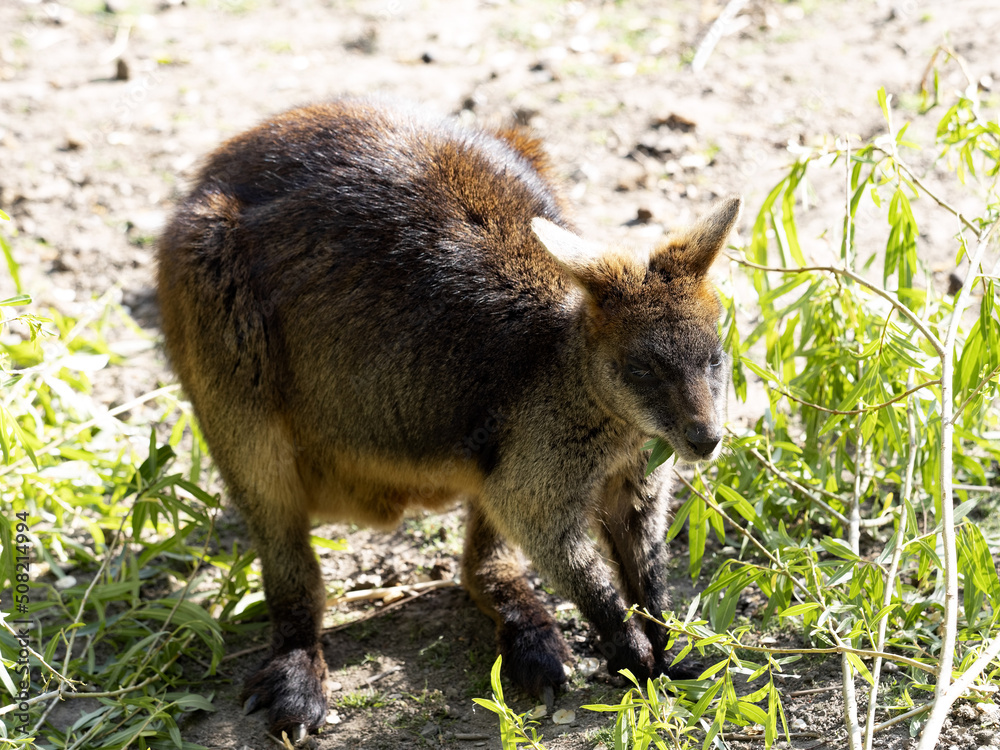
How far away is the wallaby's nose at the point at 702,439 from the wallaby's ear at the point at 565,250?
70 centimetres

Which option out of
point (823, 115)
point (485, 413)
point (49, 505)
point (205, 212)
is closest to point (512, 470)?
point (485, 413)

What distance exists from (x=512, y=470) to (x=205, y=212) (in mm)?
1668

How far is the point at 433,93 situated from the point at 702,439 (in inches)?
198

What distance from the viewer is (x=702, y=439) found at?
11.4 ft

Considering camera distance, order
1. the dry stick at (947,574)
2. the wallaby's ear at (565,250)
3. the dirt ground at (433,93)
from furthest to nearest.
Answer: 1. the dirt ground at (433,93)
2. the wallaby's ear at (565,250)
3. the dry stick at (947,574)

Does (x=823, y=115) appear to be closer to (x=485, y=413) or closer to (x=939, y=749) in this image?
(x=485, y=413)

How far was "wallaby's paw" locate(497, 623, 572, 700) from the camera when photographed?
13.1 ft

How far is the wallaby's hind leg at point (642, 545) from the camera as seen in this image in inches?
158

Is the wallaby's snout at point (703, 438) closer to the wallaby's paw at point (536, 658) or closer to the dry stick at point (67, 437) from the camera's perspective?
the wallaby's paw at point (536, 658)

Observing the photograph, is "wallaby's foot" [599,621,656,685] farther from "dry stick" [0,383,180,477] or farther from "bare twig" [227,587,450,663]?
"dry stick" [0,383,180,477]

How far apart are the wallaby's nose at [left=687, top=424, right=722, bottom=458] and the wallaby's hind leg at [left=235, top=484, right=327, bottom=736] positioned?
1835mm

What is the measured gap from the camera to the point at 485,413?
13.3 feet

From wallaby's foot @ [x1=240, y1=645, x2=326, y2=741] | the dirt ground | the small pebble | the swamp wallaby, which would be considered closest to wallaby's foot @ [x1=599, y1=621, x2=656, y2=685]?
the swamp wallaby

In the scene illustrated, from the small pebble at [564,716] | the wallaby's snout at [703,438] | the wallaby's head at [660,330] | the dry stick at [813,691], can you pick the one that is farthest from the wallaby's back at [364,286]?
the dry stick at [813,691]
